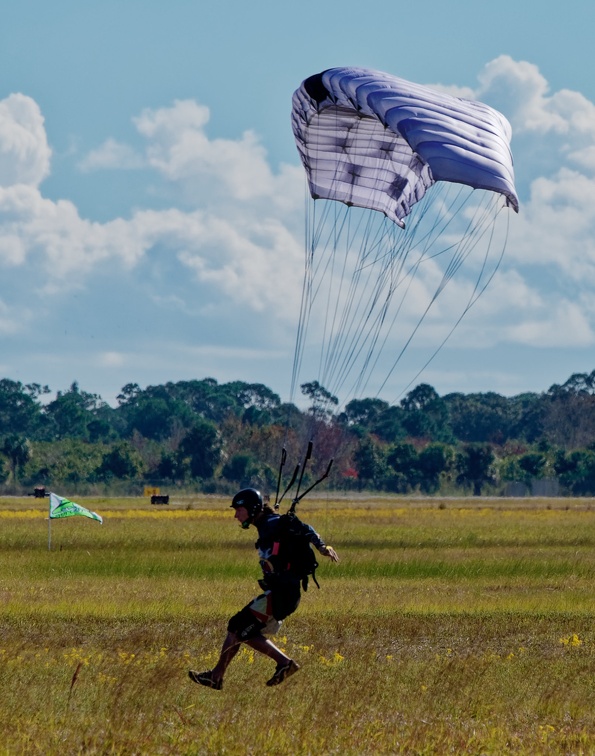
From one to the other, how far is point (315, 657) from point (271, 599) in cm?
302

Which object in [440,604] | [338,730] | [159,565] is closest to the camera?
[338,730]

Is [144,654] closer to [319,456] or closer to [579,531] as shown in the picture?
[579,531]

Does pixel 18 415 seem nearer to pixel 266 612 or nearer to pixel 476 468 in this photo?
pixel 476 468

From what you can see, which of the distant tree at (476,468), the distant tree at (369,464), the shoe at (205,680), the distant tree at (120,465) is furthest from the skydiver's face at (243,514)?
the distant tree at (369,464)

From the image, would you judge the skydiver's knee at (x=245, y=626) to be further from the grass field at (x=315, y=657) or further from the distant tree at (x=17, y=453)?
the distant tree at (x=17, y=453)

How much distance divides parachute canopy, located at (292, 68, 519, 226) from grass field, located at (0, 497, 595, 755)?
6452 mm

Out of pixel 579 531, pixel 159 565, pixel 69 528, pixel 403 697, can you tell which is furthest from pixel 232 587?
pixel 579 531

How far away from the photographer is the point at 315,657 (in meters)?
15.8

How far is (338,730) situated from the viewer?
11430mm

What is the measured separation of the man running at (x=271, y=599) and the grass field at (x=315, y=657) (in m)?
0.37

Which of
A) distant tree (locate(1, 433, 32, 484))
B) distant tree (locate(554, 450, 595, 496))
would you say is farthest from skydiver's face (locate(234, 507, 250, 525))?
distant tree (locate(554, 450, 595, 496))

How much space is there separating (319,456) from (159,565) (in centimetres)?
10681

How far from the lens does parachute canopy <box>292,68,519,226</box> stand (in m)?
18.5

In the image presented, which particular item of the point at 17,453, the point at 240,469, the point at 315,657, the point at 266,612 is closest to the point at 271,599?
the point at 266,612
